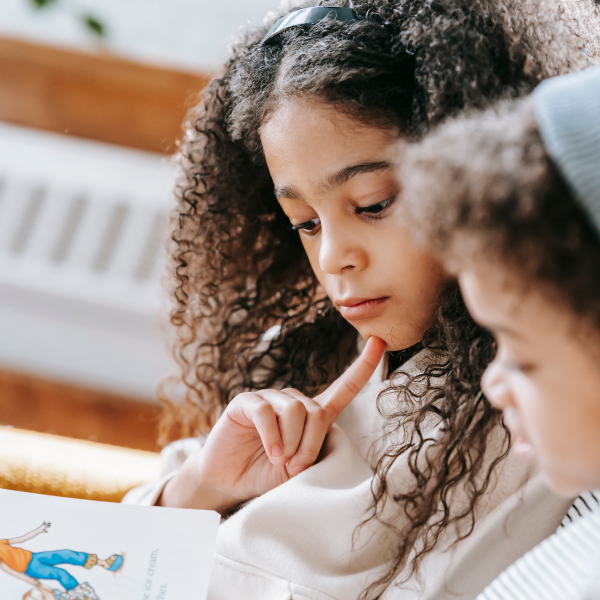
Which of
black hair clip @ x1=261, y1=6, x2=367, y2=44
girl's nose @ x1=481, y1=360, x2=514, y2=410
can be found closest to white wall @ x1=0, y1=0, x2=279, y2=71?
black hair clip @ x1=261, y1=6, x2=367, y2=44

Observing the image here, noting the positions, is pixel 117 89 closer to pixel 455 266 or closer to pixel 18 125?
pixel 18 125

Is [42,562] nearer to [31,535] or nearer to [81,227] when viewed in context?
[31,535]

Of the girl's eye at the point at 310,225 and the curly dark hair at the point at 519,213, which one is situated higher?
the girl's eye at the point at 310,225

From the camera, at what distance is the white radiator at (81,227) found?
1373mm

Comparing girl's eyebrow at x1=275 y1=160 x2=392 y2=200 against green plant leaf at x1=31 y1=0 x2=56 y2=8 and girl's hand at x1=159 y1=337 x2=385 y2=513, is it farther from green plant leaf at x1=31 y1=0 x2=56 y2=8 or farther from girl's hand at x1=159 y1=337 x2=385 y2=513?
green plant leaf at x1=31 y1=0 x2=56 y2=8

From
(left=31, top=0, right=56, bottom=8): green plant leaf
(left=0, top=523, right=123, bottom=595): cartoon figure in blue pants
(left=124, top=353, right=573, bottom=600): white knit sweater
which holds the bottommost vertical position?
(left=0, top=523, right=123, bottom=595): cartoon figure in blue pants

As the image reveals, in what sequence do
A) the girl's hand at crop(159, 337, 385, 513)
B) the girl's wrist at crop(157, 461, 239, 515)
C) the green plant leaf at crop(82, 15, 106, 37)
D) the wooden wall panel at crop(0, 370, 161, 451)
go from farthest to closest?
the wooden wall panel at crop(0, 370, 161, 451), the green plant leaf at crop(82, 15, 106, 37), the girl's wrist at crop(157, 461, 239, 515), the girl's hand at crop(159, 337, 385, 513)

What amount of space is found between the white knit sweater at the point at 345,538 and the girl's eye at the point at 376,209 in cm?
17

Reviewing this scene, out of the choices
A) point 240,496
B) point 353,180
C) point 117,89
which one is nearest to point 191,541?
point 240,496

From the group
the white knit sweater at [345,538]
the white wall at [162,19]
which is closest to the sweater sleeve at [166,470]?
the white knit sweater at [345,538]

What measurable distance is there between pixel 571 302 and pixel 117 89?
47.8 inches

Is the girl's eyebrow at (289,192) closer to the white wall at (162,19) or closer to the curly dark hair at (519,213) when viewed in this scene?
the curly dark hair at (519,213)

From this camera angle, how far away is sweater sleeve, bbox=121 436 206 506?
2.74 ft

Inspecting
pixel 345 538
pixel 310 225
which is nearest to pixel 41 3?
pixel 310 225
